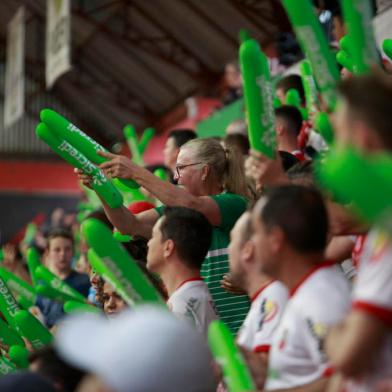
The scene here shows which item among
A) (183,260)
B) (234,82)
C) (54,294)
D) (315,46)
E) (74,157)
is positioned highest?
(234,82)

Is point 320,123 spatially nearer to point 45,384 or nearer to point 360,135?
point 360,135

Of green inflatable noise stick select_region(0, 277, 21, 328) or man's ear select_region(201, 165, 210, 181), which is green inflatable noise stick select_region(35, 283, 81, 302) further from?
man's ear select_region(201, 165, 210, 181)

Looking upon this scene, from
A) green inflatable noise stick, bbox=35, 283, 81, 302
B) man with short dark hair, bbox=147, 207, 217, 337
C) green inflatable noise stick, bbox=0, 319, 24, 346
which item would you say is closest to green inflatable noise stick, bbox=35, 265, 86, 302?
green inflatable noise stick, bbox=35, 283, 81, 302

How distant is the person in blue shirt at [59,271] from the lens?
16.8ft

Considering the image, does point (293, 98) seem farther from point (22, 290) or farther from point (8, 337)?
point (8, 337)

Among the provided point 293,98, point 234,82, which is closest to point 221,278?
point 293,98

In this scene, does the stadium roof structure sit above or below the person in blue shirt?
above

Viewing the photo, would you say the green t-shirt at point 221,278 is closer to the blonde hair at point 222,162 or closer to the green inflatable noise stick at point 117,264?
the blonde hair at point 222,162

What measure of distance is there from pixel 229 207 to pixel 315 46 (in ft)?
3.43

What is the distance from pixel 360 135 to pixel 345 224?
26.3 inches

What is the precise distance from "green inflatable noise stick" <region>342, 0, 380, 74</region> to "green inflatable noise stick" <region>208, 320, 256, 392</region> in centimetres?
69

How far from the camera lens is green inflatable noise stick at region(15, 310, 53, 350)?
10.9 feet

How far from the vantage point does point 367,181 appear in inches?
61.6

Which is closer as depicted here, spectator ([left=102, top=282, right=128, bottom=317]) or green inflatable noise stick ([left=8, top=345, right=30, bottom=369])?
green inflatable noise stick ([left=8, top=345, right=30, bottom=369])
